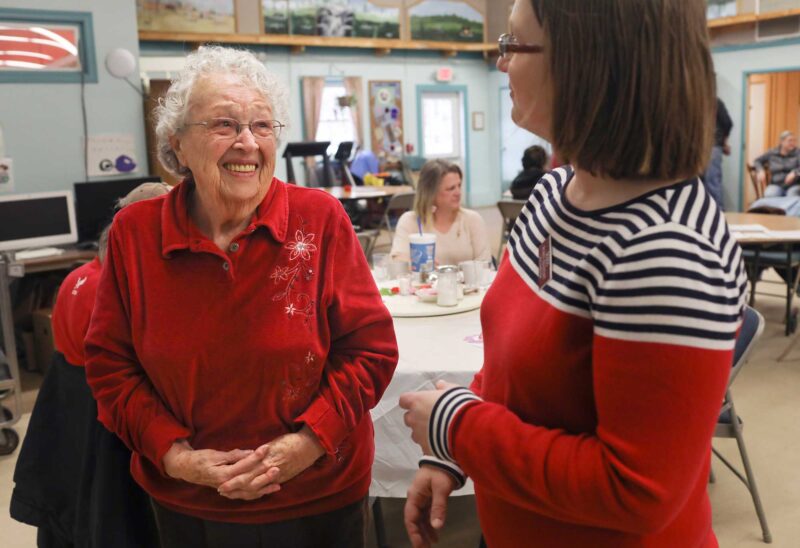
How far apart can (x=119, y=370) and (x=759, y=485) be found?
9.70 ft

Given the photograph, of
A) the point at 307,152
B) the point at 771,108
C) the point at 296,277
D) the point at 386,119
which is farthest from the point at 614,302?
the point at 771,108

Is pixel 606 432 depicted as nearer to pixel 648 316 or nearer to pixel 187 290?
pixel 648 316

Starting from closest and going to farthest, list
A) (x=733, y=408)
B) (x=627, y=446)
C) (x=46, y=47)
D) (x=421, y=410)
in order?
(x=627, y=446), (x=421, y=410), (x=733, y=408), (x=46, y=47)

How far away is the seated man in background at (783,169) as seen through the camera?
33.0 feet

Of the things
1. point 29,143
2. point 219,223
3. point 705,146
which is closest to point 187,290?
point 219,223

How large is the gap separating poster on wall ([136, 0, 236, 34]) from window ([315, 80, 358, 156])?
1.97 meters

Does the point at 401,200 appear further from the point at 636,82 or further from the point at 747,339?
the point at 636,82

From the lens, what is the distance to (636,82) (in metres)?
0.87

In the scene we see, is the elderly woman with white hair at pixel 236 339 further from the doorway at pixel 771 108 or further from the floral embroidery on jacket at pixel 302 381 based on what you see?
the doorway at pixel 771 108

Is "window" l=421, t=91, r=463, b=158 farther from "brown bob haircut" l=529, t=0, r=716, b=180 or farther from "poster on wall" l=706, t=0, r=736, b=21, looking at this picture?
"brown bob haircut" l=529, t=0, r=716, b=180

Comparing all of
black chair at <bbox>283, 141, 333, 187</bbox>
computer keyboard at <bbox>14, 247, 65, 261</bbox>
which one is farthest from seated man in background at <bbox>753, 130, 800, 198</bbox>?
computer keyboard at <bbox>14, 247, 65, 261</bbox>

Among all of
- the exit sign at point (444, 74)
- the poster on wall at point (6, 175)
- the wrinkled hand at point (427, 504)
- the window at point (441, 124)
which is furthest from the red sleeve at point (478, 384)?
the exit sign at point (444, 74)

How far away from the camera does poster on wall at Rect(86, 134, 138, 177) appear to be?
19.7ft

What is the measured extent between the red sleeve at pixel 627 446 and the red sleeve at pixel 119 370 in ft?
2.83
